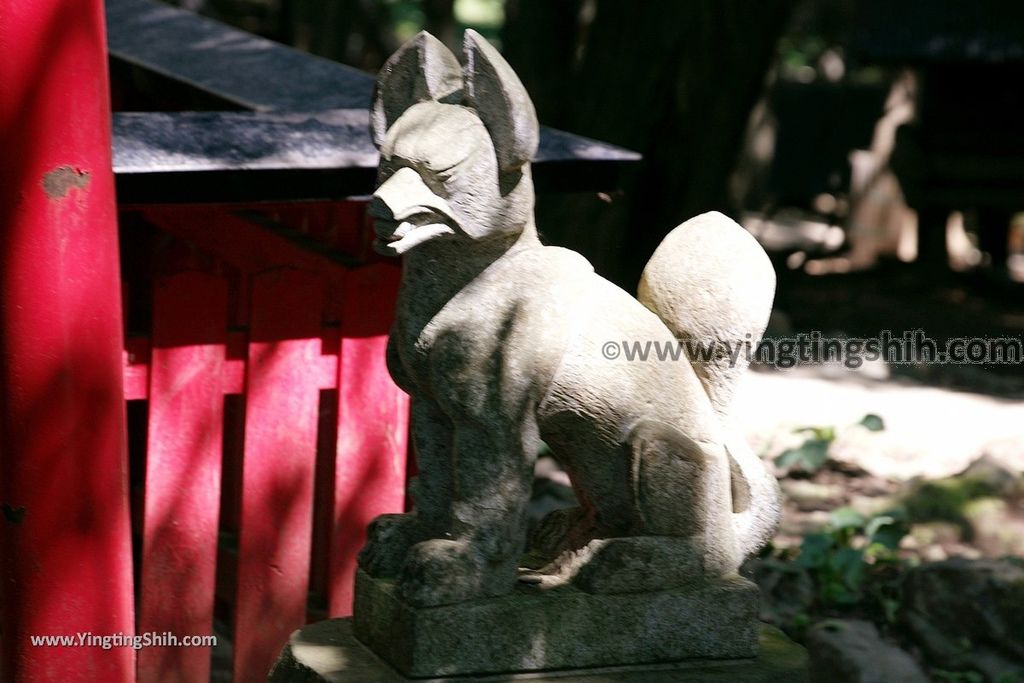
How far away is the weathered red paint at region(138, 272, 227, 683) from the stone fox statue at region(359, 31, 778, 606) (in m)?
→ 0.91

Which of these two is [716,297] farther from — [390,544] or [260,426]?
[260,426]

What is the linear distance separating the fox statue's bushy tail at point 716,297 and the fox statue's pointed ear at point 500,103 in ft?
1.42

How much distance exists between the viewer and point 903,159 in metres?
11.6

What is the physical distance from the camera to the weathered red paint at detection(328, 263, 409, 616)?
12.0ft

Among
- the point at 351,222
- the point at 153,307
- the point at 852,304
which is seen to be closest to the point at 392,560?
the point at 153,307

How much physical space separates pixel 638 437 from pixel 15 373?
1.31 m

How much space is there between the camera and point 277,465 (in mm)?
3613

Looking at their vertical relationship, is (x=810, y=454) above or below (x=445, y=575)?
below

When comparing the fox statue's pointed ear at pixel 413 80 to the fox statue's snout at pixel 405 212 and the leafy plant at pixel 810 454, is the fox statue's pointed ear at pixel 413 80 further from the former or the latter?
the leafy plant at pixel 810 454

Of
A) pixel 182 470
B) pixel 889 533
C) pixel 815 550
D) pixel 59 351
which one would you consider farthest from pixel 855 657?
pixel 59 351

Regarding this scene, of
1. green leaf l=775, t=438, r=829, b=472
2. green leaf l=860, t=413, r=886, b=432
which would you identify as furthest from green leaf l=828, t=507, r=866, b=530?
green leaf l=860, t=413, r=886, b=432

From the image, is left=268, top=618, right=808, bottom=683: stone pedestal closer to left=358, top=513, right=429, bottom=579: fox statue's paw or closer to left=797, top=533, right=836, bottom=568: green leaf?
left=358, top=513, right=429, bottom=579: fox statue's paw

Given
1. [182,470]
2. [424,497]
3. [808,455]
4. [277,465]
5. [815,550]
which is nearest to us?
[424,497]

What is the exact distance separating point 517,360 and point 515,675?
66cm
